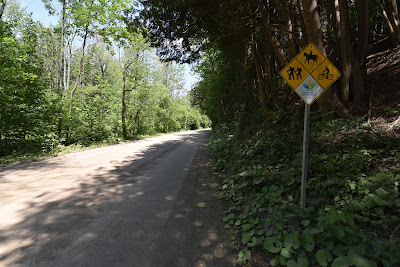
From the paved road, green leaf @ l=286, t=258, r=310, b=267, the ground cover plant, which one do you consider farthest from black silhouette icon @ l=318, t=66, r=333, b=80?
the paved road

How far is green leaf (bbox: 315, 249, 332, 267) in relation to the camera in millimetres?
1946

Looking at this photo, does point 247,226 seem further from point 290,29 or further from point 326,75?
point 290,29

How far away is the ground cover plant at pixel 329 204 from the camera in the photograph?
2.10 m

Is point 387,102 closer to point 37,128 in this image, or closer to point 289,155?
point 289,155

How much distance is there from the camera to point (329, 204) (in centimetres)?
294

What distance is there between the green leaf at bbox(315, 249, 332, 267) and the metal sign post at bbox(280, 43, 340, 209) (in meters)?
0.91

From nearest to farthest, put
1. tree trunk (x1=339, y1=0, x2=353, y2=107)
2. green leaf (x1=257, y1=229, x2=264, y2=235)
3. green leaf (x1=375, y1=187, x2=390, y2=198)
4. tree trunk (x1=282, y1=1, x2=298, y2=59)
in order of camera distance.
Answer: green leaf (x1=375, y1=187, x2=390, y2=198) → green leaf (x1=257, y1=229, x2=264, y2=235) → tree trunk (x1=339, y1=0, x2=353, y2=107) → tree trunk (x1=282, y1=1, x2=298, y2=59)

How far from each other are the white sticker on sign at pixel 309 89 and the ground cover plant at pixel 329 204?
4.64 feet

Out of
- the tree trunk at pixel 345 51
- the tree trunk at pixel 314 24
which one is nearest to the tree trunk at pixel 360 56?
the tree trunk at pixel 345 51

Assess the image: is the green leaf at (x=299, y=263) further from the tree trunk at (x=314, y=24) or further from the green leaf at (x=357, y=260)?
the tree trunk at (x=314, y=24)

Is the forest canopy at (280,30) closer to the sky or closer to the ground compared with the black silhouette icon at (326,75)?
closer to the sky

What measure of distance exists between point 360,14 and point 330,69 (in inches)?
155

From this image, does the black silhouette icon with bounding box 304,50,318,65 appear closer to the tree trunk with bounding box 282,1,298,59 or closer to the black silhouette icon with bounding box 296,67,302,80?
the black silhouette icon with bounding box 296,67,302,80

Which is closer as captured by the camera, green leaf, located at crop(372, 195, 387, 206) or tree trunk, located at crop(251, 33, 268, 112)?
green leaf, located at crop(372, 195, 387, 206)
